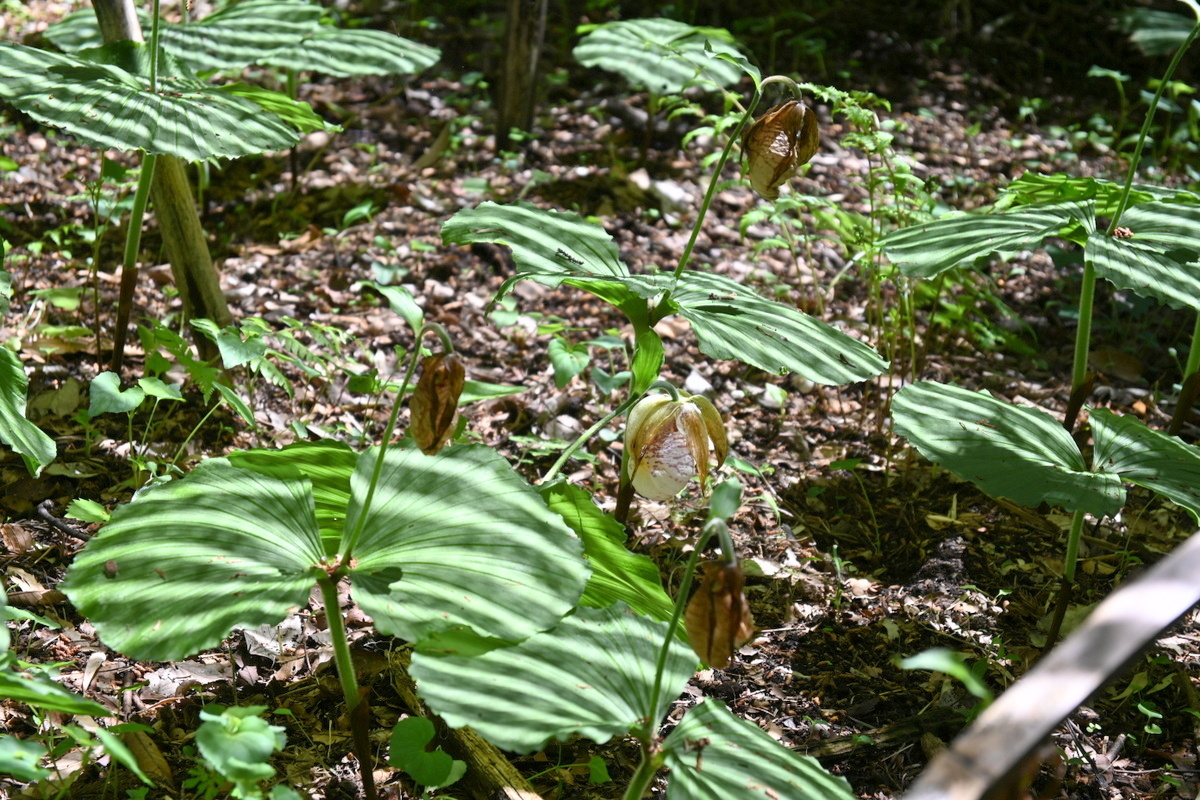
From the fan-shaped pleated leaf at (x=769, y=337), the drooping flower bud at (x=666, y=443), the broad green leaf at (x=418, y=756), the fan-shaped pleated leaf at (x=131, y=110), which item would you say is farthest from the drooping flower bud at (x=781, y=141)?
the broad green leaf at (x=418, y=756)

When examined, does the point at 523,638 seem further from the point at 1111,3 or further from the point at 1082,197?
the point at 1111,3

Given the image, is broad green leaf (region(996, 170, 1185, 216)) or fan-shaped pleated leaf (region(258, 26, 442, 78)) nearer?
broad green leaf (region(996, 170, 1185, 216))

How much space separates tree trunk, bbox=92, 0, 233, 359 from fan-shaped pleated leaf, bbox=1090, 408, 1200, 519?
7.29 feet

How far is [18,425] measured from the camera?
6.09 ft

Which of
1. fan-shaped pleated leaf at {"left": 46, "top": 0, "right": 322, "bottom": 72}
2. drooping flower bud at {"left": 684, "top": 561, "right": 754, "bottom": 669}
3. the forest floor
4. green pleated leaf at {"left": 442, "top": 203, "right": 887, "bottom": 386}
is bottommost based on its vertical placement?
the forest floor

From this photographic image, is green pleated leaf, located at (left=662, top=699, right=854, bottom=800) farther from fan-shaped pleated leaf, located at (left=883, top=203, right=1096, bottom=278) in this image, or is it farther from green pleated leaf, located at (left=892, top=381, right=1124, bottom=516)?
fan-shaped pleated leaf, located at (left=883, top=203, right=1096, bottom=278)

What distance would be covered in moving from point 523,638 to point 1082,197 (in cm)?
177

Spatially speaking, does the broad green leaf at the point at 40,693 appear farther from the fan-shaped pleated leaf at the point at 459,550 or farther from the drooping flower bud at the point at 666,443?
the drooping flower bud at the point at 666,443

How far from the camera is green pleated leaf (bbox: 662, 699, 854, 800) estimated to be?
126 cm

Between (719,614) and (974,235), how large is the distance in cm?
125

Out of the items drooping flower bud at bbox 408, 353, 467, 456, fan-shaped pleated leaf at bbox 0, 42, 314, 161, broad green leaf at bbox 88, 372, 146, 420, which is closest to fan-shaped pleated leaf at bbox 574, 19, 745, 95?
fan-shaped pleated leaf at bbox 0, 42, 314, 161

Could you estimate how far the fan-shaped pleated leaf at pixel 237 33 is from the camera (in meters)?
2.68

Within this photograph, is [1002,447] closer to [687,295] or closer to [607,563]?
[687,295]

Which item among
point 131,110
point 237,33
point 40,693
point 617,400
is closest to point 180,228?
point 131,110
